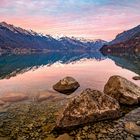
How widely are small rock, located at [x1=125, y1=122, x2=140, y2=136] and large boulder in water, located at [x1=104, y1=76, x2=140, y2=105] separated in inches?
306

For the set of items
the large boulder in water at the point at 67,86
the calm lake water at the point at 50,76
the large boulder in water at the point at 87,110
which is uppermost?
the large boulder in water at the point at 87,110

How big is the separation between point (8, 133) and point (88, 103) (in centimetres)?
822

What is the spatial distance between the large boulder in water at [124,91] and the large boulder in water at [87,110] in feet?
15.3

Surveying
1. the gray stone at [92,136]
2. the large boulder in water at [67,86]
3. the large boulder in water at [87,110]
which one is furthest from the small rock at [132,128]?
the large boulder in water at [67,86]

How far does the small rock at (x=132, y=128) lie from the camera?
22.6m

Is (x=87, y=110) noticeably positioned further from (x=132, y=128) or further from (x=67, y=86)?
(x=67, y=86)

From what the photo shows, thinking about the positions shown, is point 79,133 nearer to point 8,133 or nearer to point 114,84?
point 8,133

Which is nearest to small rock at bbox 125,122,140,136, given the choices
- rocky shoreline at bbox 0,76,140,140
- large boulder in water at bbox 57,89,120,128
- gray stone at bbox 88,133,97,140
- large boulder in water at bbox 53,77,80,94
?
rocky shoreline at bbox 0,76,140,140

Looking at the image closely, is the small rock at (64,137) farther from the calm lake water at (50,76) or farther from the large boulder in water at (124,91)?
the calm lake water at (50,76)

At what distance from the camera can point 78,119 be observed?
25297 mm

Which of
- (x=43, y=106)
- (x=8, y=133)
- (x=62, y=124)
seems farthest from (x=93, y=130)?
(x=43, y=106)

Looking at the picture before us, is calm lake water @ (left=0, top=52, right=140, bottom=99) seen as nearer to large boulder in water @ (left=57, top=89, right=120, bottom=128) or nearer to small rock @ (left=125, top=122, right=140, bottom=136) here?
large boulder in water @ (left=57, top=89, right=120, bottom=128)

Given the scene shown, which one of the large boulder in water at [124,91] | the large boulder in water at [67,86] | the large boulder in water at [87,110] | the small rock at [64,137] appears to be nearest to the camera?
the small rock at [64,137]

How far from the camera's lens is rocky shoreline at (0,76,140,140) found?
22719 millimetres
